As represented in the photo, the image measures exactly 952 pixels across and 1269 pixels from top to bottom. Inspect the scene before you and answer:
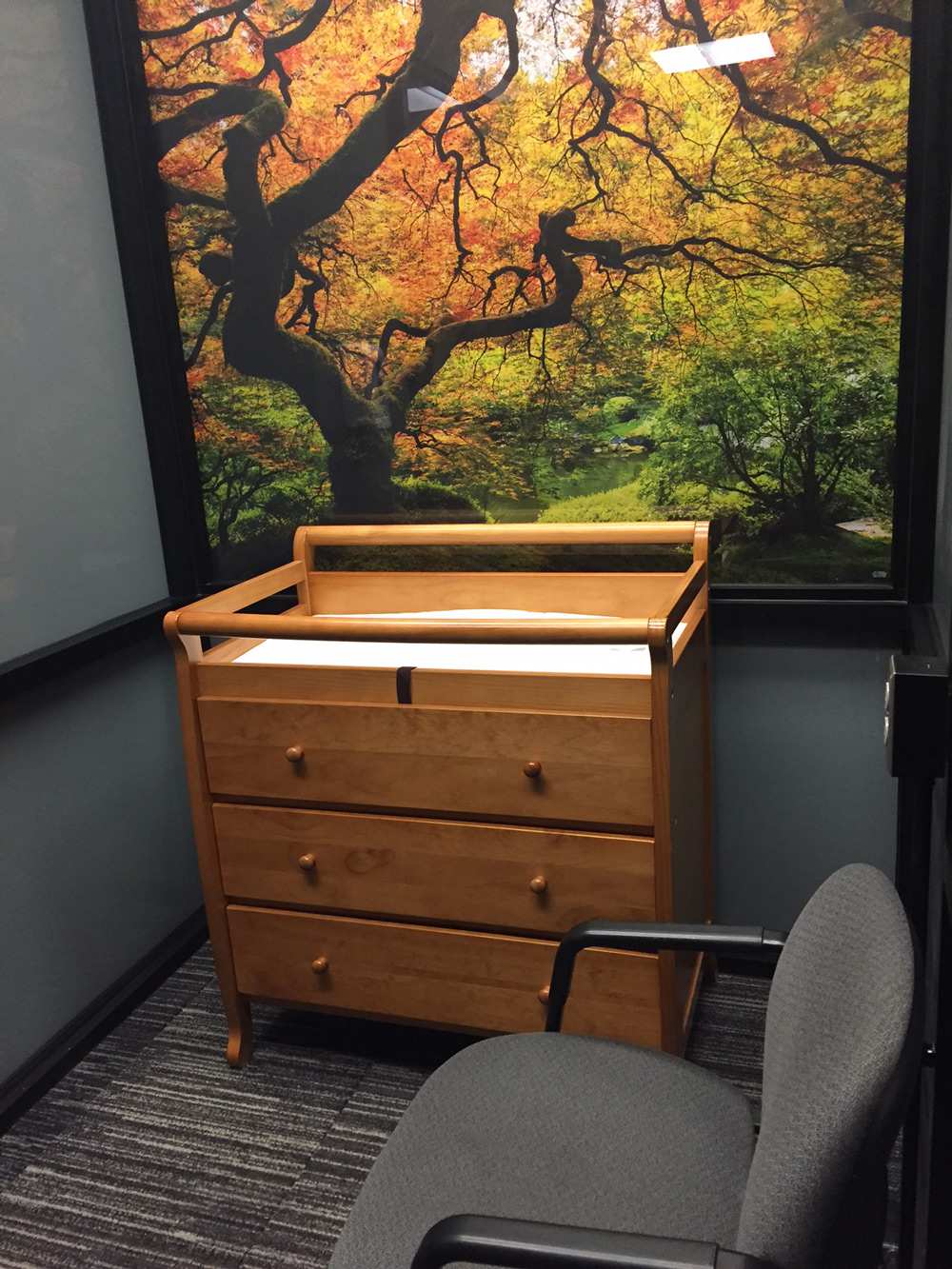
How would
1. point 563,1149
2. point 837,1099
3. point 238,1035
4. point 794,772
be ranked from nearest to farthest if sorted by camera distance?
point 837,1099 < point 563,1149 < point 238,1035 < point 794,772

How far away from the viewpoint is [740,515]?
2113 mm

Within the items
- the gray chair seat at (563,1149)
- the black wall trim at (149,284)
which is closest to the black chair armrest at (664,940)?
the gray chair seat at (563,1149)

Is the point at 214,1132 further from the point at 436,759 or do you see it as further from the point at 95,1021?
the point at 436,759

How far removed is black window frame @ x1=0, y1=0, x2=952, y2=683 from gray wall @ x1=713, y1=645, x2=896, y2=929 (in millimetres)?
67

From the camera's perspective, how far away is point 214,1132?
6.26ft

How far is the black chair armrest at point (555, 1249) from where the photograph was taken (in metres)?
0.82

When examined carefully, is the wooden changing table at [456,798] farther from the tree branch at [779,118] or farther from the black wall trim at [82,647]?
the tree branch at [779,118]

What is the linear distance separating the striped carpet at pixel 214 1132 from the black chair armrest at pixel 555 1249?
0.89m

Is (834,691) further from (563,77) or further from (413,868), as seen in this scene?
(563,77)

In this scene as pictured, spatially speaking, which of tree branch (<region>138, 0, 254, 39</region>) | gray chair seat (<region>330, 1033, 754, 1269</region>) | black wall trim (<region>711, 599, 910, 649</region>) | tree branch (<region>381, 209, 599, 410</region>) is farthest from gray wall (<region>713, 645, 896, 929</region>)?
tree branch (<region>138, 0, 254, 39</region>)

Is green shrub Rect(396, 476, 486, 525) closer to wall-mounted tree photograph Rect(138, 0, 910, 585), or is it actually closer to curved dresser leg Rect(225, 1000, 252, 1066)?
wall-mounted tree photograph Rect(138, 0, 910, 585)

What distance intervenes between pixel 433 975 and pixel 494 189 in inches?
60.4

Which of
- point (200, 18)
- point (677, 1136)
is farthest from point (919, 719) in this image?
point (200, 18)

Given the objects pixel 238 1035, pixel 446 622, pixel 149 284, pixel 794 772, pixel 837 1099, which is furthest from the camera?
pixel 149 284
